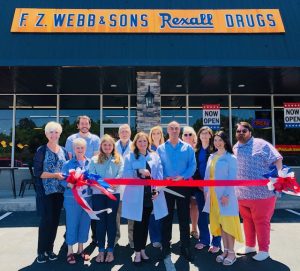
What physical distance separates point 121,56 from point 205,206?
5.34 m

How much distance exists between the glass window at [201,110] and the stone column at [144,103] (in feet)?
10.2

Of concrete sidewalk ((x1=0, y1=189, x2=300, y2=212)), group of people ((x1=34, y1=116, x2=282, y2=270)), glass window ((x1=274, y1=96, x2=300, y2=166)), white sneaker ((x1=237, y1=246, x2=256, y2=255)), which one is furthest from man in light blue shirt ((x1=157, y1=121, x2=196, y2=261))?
glass window ((x1=274, y1=96, x2=300, y2=166))

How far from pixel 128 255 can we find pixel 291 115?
9.66 metres

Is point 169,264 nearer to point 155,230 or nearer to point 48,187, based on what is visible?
point 155,230

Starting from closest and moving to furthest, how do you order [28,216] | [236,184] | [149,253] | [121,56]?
[236,184] → [149,253] → [28,216] → [121,56]

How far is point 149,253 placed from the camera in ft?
15.0

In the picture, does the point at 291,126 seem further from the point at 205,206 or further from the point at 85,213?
the point at 85,213

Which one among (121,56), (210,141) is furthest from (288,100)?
(210,141)

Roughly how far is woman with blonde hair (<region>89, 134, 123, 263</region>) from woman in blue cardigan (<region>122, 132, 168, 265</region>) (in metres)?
0.20

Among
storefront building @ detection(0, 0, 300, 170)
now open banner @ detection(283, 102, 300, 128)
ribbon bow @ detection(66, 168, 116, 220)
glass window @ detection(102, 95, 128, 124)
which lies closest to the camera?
ribbon bow @ detection(66, 168, 116, 220)

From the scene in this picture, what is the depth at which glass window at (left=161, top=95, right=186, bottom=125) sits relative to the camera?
1210 centimetres

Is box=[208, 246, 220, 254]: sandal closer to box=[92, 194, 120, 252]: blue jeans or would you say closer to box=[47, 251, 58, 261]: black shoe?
box=[92, 194, 120, 252]: blue jeans

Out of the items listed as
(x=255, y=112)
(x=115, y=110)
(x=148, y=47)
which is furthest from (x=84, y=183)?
(x=255, y=112)

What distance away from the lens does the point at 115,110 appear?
1212cm
